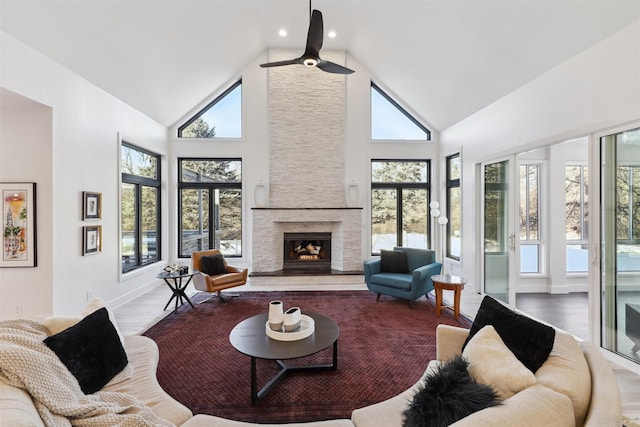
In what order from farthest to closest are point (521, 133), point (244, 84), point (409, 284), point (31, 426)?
1. point (244, 84)
2. point (409, 284)
3. point (521, 133)
4. point (31, 426)

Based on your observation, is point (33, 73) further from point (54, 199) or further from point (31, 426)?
point (31, 426)

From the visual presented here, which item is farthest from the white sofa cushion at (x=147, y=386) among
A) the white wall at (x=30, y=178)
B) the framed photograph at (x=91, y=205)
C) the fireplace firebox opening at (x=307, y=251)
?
the fireplace firebox opening at (x=307, y=251)

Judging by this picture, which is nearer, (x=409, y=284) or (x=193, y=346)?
(x=193, y=346)

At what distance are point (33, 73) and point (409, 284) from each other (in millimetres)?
5190

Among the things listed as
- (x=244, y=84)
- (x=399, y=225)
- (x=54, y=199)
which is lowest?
(x=399, y=225)

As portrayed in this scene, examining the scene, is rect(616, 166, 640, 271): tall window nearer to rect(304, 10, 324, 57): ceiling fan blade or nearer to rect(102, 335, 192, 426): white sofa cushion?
rect(304, 10, 324, 57): ceiling fan blade

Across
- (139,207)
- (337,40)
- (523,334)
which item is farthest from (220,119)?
(523,334)

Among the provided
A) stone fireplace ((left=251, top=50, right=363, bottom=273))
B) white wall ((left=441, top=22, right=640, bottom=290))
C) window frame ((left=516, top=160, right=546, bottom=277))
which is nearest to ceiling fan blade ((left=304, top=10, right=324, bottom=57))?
white wall ((left=441, top=22, right=640, bottom=290))

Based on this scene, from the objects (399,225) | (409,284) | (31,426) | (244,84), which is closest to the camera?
(31,426)

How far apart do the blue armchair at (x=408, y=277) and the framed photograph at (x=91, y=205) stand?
403cm

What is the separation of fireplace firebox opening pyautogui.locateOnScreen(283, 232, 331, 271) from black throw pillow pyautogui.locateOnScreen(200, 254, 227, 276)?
160 centimetres

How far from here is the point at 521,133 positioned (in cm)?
389

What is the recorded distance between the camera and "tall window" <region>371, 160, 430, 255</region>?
655 centimetres

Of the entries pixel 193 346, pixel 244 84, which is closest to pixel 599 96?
pixel 193 346
